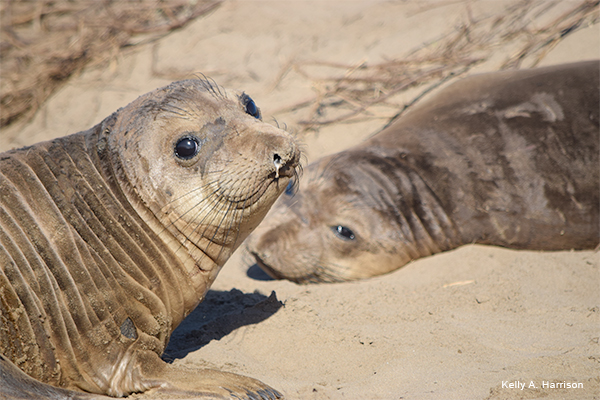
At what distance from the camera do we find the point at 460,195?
4574mm

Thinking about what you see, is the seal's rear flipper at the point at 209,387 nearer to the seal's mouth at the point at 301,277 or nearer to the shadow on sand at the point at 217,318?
the shadow on sand at the point at 217,318

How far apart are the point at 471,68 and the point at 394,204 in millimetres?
2684

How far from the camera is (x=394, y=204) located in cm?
462

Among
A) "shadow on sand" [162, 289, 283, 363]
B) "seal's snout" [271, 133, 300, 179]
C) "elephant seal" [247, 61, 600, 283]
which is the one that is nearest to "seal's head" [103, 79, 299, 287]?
"seal's snout" [271, 133, 300, 179]

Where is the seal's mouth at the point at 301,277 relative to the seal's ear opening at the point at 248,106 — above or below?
below

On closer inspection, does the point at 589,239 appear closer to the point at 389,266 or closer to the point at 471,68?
the point at 389,266

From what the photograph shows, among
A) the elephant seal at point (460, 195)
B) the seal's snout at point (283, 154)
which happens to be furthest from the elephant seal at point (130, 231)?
the elephant seal at point (460, 195)

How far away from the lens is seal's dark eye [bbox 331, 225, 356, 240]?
14.9 feet

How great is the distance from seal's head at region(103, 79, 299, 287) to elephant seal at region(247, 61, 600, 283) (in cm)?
183

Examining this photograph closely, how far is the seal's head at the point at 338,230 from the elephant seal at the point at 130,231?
1732mm

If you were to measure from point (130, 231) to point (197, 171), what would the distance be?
39cm

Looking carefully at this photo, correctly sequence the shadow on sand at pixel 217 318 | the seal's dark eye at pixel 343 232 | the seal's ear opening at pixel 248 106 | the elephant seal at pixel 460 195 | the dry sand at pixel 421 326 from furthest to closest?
1. the seal's dark eye at pixel 343 232
2. the elephant seal at pixel 460 195
3. the shadow on sand at pixel 217 318
4. the seal's ear opening at pixel 248 106
5. the dry sand at pixel 421 326

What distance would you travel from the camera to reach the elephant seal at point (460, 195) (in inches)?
173

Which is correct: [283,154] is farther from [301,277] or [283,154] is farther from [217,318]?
[301,277]
